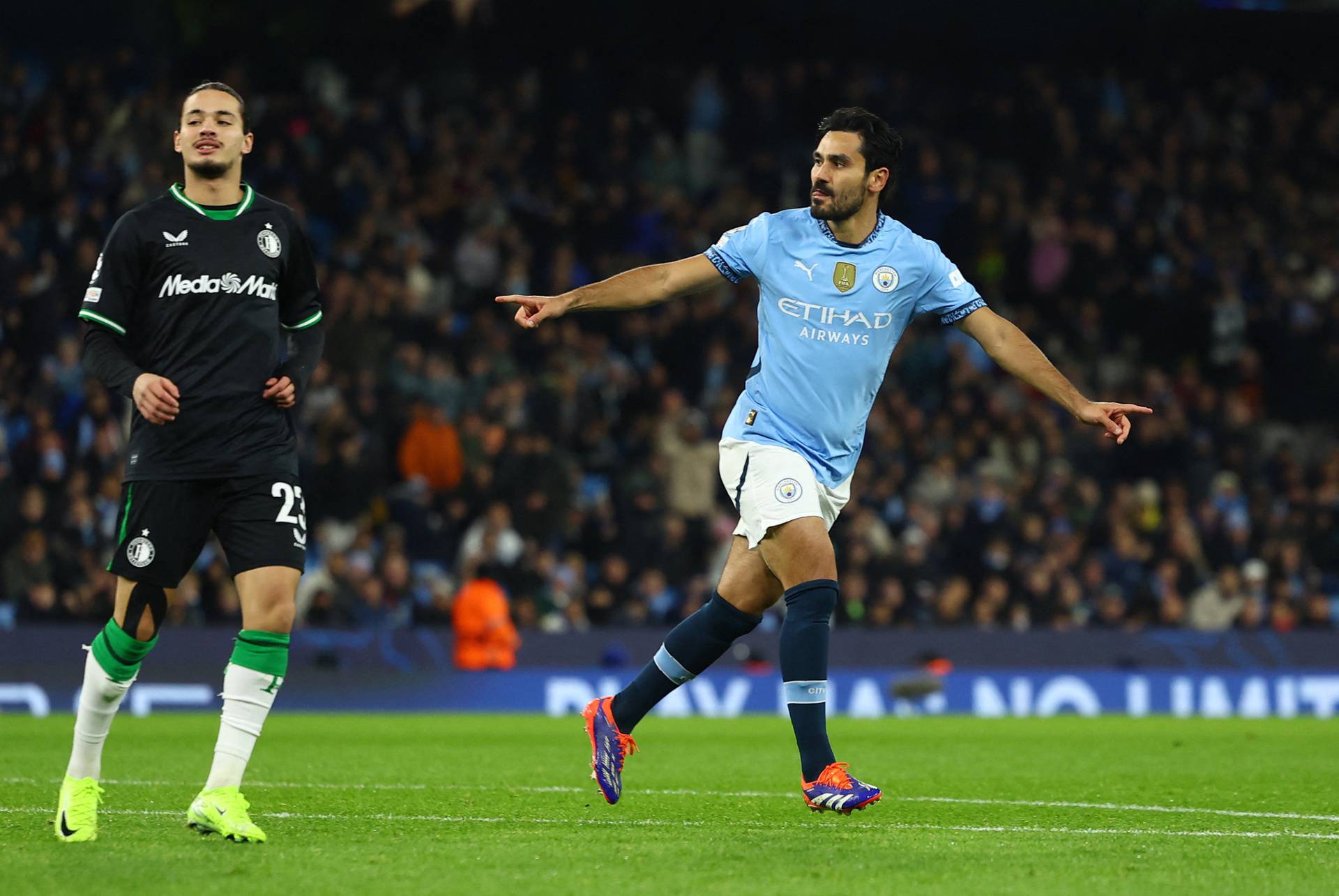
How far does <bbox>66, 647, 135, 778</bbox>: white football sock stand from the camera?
19.1 feet

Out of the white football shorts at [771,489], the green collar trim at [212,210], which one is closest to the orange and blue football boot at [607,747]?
the white football shorts at [771,489]

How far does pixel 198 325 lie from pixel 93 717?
50.3 inches

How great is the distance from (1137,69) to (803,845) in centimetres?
2084

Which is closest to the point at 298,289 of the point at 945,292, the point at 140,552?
the point at 140,552

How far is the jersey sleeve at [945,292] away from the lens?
22.6ft

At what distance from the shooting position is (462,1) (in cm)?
2033

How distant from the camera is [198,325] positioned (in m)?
5.87

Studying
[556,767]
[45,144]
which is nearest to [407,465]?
[45,144]

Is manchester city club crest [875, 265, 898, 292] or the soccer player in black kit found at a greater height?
manchester city club crest [875, 265, 898, 292]

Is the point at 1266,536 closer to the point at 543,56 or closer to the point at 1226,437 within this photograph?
the point at 1226,437

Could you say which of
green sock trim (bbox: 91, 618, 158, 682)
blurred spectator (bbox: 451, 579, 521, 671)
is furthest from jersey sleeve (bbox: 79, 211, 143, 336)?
blurred spectator (bbox: 451, 579, 521, 671)

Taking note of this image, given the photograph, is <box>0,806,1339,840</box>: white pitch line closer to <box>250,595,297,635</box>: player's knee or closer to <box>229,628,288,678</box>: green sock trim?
<box>229,628,288,678</box>: green sock trim

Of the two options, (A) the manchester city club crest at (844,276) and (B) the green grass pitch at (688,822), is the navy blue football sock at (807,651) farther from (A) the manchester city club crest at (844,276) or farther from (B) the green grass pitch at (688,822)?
(A) the manchester city club crest at (844,276)

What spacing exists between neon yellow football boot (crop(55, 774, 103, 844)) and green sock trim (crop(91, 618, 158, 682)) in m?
0.35
